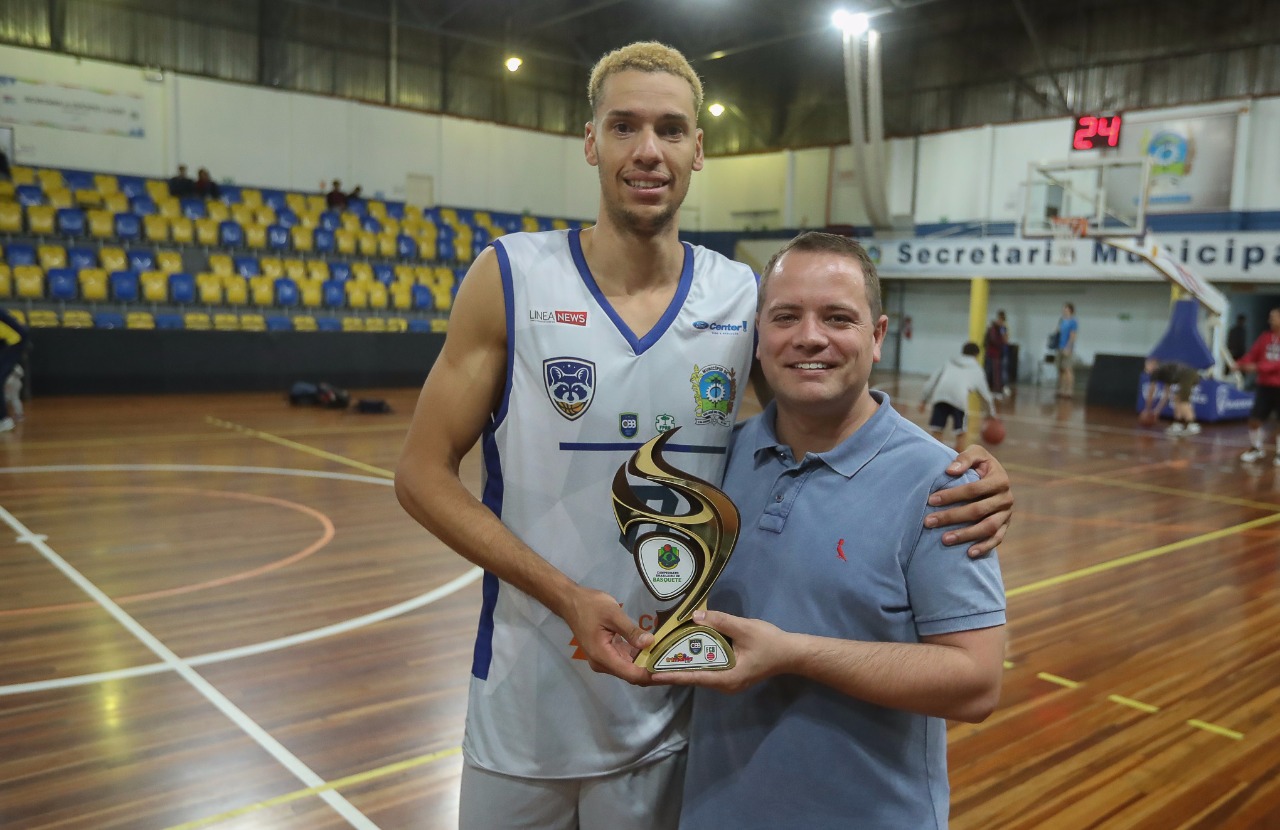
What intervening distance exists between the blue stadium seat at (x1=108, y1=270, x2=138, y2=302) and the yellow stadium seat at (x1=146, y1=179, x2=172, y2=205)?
7.72ft

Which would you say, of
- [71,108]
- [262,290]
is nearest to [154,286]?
[262,290]

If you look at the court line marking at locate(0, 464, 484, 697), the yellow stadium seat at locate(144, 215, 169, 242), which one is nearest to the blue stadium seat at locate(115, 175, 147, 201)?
the yellow stadium seat at locate(144, 215, 169, 242)

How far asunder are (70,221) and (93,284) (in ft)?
4.39

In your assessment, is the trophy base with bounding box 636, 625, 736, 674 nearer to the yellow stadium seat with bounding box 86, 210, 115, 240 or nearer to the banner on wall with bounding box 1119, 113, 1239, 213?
the yellow stadium seat with bounding box 86, 210, 115, 240

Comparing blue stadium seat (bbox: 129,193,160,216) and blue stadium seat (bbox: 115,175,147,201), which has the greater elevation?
blue stadium seat (bbox: 115,175,147,201)

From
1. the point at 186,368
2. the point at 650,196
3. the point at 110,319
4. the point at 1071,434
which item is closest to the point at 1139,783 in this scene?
the point at 650,196

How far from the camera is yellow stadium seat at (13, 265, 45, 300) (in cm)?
1379

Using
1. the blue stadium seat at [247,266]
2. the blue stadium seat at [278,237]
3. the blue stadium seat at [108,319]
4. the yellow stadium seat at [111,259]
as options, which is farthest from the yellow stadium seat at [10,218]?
the blue stadium seat at [278,237]

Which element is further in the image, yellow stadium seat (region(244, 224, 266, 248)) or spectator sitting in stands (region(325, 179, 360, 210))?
spectator sitting in stands (region(325, 179, 360, 210))

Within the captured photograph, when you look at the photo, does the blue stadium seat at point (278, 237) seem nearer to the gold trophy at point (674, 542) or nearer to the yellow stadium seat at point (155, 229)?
the yellow stadium seat at point (155, 229)

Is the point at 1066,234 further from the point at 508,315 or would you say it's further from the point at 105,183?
the point at 508,315

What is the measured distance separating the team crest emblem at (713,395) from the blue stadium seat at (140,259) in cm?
1561

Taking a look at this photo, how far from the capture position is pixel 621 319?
69.7 inches

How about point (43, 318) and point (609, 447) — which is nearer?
point (609, 447)
